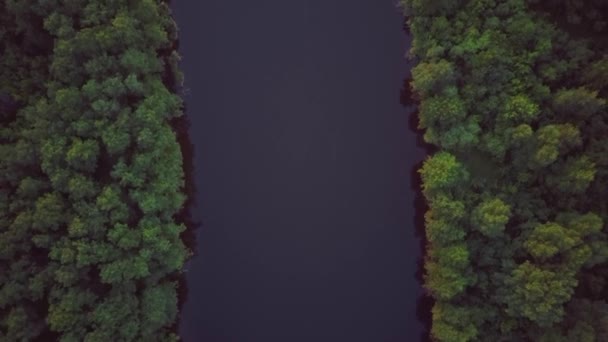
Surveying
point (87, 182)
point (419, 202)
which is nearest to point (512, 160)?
point (419, 202)

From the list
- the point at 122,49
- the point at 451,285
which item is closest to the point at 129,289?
the point at 122,49

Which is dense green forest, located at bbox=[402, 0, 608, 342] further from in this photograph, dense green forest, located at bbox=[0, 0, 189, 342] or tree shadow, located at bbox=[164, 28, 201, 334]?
dense green forest, located at bbox=[0, 0, 189, 342]

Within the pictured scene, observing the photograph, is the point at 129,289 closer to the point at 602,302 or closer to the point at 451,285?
the point at 451,285

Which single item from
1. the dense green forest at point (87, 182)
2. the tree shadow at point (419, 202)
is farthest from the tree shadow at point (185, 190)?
the tree shadow at point (419, 202)

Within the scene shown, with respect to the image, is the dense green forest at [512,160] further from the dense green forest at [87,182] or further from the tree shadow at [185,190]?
the dense green forest at [87,182]

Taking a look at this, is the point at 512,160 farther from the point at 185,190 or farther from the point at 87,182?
the point at 87,182

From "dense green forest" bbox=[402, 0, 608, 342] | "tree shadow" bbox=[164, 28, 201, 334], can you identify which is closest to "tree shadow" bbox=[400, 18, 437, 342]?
"dense green forest" bbox=[402, 0, 608, 342]
